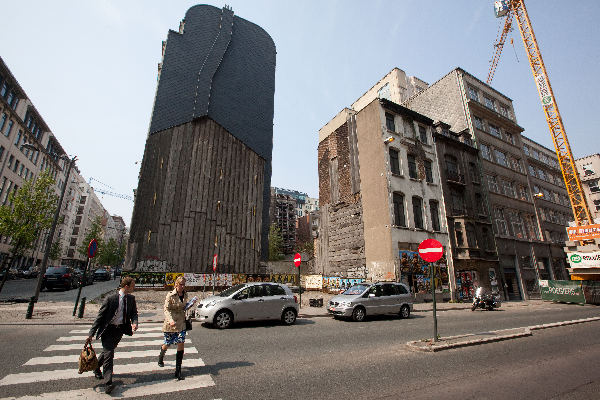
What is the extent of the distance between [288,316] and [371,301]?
4277 mm

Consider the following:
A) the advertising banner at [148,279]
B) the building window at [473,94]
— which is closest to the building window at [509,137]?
the building window at [473,94]

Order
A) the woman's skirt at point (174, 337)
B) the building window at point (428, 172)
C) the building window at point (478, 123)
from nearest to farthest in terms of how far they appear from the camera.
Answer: the woman's skirt at point (174, 337)
the building window at point (428, 172)
the building window at point (478, 123)

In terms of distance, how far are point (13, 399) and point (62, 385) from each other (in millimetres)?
632

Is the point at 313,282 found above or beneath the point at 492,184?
beneath

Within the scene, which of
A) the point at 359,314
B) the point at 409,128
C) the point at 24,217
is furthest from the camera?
the point at 409,128

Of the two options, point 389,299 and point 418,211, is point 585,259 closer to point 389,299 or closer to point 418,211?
point 418,211

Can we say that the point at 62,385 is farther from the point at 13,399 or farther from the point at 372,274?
the point at 372,274

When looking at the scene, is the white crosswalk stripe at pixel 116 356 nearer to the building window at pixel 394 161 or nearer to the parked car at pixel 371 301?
→ the parked car at pixel 371 301

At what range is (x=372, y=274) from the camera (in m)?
21.6

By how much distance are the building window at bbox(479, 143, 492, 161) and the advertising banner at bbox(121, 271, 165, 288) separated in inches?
1315

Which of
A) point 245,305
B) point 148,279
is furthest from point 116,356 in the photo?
point 148,279

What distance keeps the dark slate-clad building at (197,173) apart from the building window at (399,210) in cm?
1261

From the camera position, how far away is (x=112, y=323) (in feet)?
15.3

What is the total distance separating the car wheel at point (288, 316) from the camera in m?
11.0
